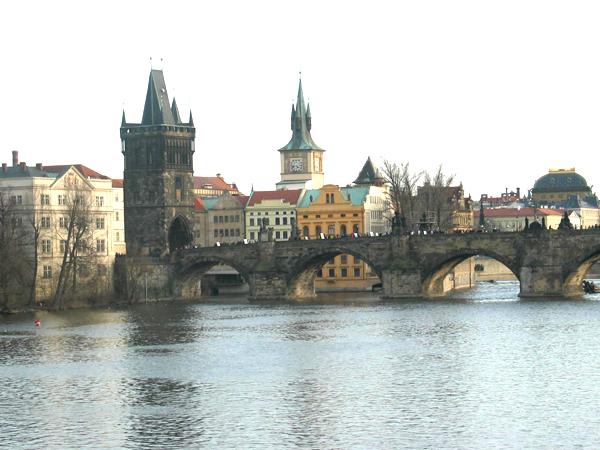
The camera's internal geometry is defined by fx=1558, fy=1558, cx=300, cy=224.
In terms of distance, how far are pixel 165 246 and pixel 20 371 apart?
73.5 metres

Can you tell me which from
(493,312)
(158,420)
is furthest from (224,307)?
(158,420)

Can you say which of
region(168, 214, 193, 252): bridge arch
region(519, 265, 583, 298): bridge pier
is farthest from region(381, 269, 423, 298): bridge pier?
region(168, 214, 193, 252): bridge arch

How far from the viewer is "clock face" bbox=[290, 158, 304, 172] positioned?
17525 cm

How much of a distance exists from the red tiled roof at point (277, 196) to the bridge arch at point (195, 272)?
2716cm

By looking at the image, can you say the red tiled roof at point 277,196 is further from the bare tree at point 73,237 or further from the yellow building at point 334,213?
the bare tree at point 73,237

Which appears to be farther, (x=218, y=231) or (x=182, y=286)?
(x=218, y=231)

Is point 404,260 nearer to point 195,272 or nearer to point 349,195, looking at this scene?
point 195,272

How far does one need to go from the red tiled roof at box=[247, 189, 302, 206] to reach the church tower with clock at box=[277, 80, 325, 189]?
9752mm

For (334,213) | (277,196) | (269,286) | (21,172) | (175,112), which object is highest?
(175,112)

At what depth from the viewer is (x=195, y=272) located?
133125mm

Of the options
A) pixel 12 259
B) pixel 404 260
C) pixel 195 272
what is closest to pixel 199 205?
pixel 195 272

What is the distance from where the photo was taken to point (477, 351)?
245 feet

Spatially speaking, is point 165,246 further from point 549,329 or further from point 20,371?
point 20,371

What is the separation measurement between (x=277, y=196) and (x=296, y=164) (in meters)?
13.6
